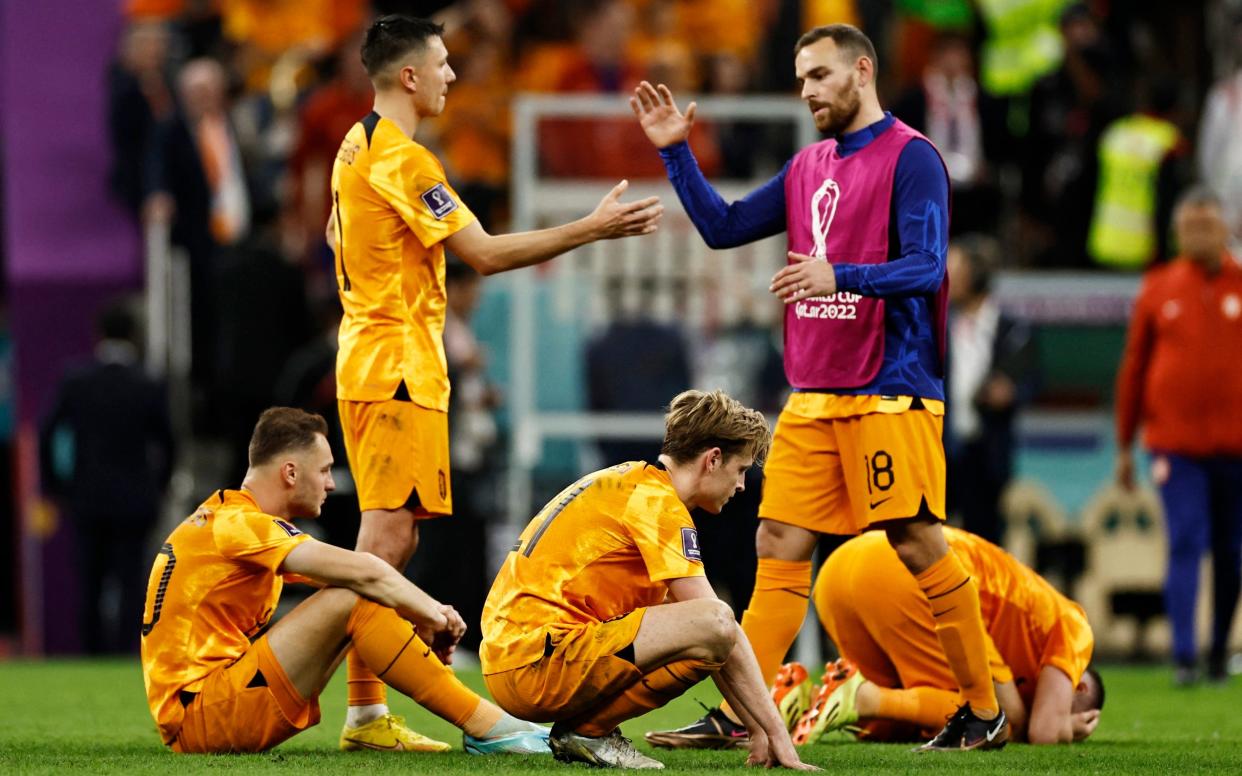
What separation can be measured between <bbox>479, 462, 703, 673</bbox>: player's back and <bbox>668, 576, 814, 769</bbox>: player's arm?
6 cm

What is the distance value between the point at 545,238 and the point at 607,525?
113 centimetres

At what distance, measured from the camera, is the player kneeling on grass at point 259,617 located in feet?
20.6

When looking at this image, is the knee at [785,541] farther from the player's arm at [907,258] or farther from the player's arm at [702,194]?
the player's arm at [702,194]

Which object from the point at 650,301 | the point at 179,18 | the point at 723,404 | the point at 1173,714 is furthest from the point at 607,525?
the point at 179,18

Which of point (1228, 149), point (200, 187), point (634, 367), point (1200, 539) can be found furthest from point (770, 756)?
point (1228, 149)

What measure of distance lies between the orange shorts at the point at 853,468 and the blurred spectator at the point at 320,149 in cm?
669

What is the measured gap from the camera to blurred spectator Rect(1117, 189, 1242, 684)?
10336mm

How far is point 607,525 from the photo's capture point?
20.3 ft

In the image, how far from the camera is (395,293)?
22.9ft

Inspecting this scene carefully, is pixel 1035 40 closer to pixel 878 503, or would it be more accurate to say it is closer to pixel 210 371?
pixel 210 371

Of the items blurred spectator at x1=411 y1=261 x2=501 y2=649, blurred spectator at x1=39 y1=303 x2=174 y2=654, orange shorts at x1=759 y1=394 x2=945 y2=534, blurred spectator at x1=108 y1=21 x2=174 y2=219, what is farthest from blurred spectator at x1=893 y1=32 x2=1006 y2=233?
orange shorts at x1=759 y1=394 x2=945 y2=534

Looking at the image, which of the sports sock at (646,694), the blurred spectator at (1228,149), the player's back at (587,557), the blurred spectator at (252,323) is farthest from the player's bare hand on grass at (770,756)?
the blurred spectator at (1228,149)

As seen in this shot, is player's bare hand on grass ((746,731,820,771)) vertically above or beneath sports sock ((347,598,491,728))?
beneath

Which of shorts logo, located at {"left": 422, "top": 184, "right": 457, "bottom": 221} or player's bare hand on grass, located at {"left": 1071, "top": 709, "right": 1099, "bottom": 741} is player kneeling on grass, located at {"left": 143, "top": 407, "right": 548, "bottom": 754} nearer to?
shorts logo, located at {"left": 422, "top": 184, "right": 457, "bottom": 221}
